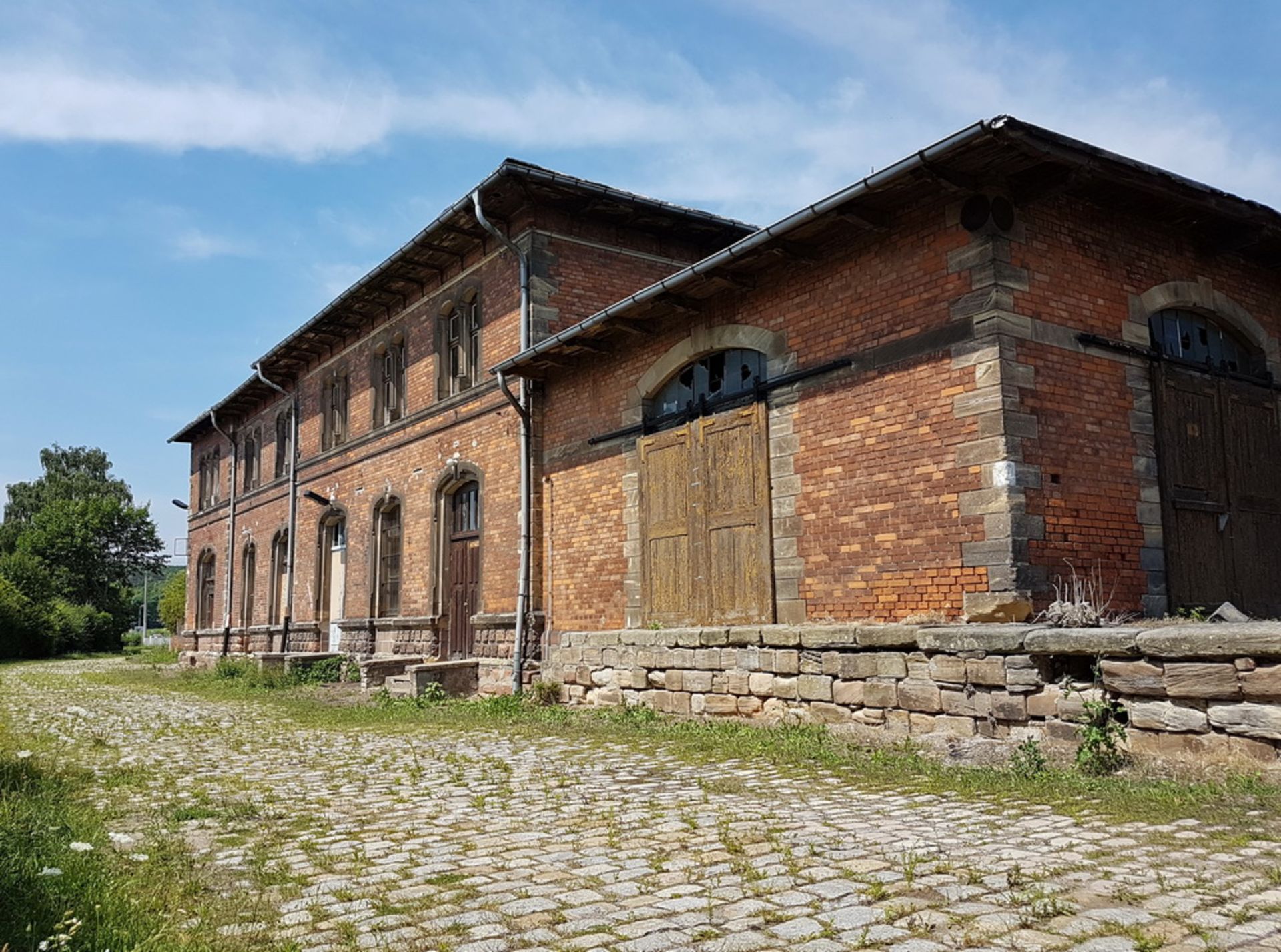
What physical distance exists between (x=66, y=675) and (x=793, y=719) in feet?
68.4

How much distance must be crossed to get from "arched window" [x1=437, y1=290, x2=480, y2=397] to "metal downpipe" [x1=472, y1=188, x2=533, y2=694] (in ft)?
5.08

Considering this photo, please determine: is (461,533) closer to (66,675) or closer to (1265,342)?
(1265,342)

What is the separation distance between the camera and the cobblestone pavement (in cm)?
347

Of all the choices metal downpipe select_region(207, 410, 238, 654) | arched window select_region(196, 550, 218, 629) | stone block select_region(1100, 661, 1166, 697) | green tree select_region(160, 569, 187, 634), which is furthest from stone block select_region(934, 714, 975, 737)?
green tree select_region(160, 569, 187, 634)

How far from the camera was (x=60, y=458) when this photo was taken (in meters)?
60.3

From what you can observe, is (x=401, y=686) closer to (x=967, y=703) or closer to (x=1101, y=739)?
(x=967, y=703)

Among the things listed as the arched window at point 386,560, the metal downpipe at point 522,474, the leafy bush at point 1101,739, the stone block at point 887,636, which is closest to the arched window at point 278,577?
the arched window at point 386,560

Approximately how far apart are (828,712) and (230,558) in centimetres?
2061

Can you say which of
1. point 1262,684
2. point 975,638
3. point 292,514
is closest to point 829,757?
point 975,638

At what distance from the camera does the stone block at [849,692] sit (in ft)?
27.2

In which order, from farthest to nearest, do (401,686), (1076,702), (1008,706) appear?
(401,686), (1008,706), (1076,702)

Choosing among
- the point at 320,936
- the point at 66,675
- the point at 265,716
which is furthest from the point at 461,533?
the point at 66,675

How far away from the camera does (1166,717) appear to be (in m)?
6.29

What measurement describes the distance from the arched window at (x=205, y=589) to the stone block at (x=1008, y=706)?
81.8ft
